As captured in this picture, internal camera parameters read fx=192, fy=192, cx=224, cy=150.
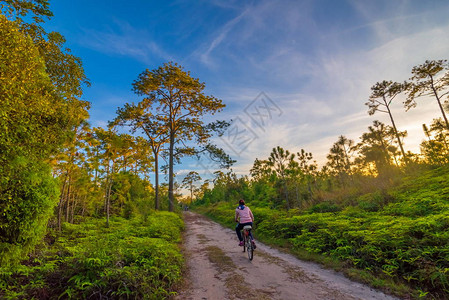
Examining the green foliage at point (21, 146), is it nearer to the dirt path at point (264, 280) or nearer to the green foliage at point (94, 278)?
the green foliage at point (94, 278)

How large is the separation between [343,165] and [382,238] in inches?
1555

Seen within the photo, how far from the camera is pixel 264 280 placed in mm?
4652

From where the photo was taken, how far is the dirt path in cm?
389

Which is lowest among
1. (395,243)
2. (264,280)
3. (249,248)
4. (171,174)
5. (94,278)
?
(264,280)

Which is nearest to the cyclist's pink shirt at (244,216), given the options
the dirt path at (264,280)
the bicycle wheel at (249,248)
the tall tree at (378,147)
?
the bicycle wheel at (249,248)

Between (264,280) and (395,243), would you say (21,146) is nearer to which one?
(264,280)

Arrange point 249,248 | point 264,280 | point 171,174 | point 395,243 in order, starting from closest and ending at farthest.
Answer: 1. point 264,280
2. point 395,243
3. point 249,248
4. point 171,174

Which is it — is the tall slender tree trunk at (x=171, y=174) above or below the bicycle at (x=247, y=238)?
above

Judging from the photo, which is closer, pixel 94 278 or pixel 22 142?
pixel 94 278

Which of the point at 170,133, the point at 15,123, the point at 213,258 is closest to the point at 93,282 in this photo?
the point at 15,123

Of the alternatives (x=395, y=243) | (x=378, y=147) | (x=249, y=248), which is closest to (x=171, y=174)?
(x=249, y=248)

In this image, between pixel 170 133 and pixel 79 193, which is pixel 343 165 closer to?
pixel 170 133

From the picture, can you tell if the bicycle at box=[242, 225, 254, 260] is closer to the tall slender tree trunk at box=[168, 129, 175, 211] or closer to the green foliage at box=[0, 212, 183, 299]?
the green foliage at box=[0, 212, 183, 299]

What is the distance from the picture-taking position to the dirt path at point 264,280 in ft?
12.8
